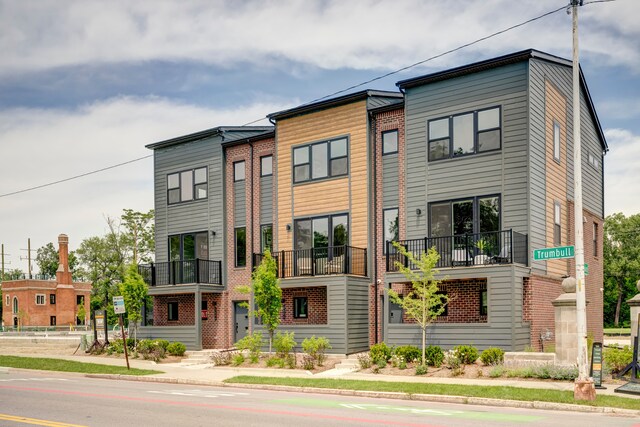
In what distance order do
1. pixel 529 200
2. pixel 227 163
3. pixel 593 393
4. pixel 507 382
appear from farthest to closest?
1. pixel 227 163
2. pixel 529 200
3. pixel 507 382
4. pixel 593 393

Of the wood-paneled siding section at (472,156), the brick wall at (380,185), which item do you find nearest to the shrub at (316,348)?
the brick wall at (380,185)

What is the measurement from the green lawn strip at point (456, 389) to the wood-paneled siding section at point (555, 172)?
10061 mm

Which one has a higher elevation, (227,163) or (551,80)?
(551,80)

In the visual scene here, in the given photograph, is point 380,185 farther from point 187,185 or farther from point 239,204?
point 187,185

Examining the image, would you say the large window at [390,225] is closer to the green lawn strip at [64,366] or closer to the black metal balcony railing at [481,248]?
the black metal balcony railing at [481,248]

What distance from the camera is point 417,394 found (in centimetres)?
1652

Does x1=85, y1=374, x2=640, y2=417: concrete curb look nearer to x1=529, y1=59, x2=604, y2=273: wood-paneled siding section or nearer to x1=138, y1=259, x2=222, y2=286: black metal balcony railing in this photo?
x1=529, y1=59, x2=604, y2=273: wood-paneled siding section

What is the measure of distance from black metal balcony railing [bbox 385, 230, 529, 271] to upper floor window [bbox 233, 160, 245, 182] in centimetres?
1108

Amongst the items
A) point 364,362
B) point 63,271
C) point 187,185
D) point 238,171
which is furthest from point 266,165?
point 63,271

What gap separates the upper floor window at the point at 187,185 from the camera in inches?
1359

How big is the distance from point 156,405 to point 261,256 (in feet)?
54.5

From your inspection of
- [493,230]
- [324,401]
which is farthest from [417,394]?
[493,230]

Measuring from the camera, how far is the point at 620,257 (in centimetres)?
7644

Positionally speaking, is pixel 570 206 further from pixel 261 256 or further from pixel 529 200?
pixel 261 256
